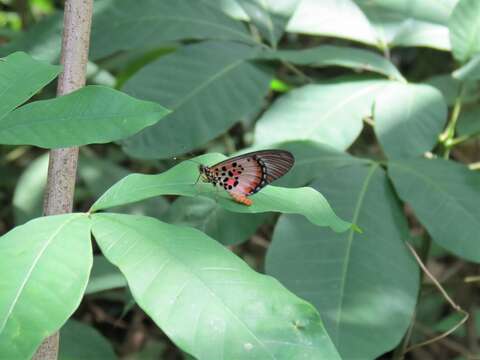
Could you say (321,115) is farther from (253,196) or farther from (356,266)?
(253,196)

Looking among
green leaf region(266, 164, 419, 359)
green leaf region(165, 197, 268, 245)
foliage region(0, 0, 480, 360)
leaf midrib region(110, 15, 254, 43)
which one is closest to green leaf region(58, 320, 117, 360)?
foliage region(0, 0, 480, 360)

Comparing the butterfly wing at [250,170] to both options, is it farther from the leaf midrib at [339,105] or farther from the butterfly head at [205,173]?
A: the leaf midrib at [339,105]

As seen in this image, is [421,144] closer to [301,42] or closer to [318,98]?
[318,98]

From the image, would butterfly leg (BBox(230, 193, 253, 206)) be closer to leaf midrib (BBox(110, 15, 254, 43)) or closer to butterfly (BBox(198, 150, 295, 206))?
butterfly (BBox(198, 150, 295, 206))

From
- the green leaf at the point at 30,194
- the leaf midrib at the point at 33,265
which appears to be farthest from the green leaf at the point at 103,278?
the leaf midrib at the point at 33,265

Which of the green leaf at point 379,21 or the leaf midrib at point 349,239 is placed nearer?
the leaf midrib at point 349,239
